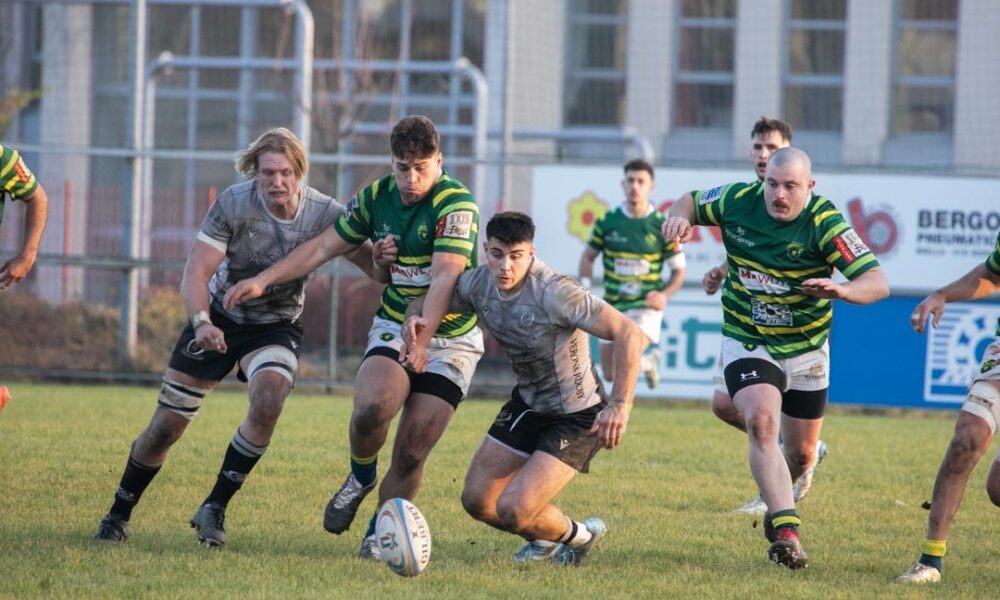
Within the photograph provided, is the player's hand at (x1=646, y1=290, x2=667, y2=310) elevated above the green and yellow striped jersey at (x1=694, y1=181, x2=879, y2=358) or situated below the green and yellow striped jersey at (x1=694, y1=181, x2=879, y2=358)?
below

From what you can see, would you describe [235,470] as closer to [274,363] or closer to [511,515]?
[274,363]

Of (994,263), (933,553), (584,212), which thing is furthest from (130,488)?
(584,212)

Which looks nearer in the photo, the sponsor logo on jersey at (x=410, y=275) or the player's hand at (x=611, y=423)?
the player's hand at (x=611, y=423)

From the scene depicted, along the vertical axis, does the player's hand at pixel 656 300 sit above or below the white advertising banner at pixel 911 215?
below

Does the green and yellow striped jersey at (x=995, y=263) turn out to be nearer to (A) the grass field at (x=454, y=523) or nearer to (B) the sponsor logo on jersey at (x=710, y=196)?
(B) the sponsor logo on jersey at (x=710, y=196)

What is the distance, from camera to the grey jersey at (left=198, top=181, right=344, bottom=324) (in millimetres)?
7621

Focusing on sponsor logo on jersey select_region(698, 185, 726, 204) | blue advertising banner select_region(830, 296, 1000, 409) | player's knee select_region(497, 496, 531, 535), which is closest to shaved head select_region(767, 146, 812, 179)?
sponsor logo on jersey select_region(698, 185, 726, 204)

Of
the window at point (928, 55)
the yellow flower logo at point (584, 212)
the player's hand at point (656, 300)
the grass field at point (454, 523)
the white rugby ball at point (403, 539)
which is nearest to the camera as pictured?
the white rugby ball at point (403, 539)

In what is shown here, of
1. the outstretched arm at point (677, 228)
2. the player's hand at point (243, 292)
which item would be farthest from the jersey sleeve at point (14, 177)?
the outstretched arm at point (677, 228)

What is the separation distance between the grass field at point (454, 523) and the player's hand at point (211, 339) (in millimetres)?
1008

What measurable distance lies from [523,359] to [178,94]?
18053mm

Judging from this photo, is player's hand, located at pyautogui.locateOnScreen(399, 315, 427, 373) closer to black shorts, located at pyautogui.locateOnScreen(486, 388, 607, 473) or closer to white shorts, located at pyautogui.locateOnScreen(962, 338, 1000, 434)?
black shorts, located at pyautogui.locateOnScreen(486, 388, 607, 473)

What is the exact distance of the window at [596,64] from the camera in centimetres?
2394

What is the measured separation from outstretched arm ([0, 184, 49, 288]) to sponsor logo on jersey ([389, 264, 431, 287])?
2043 mm
